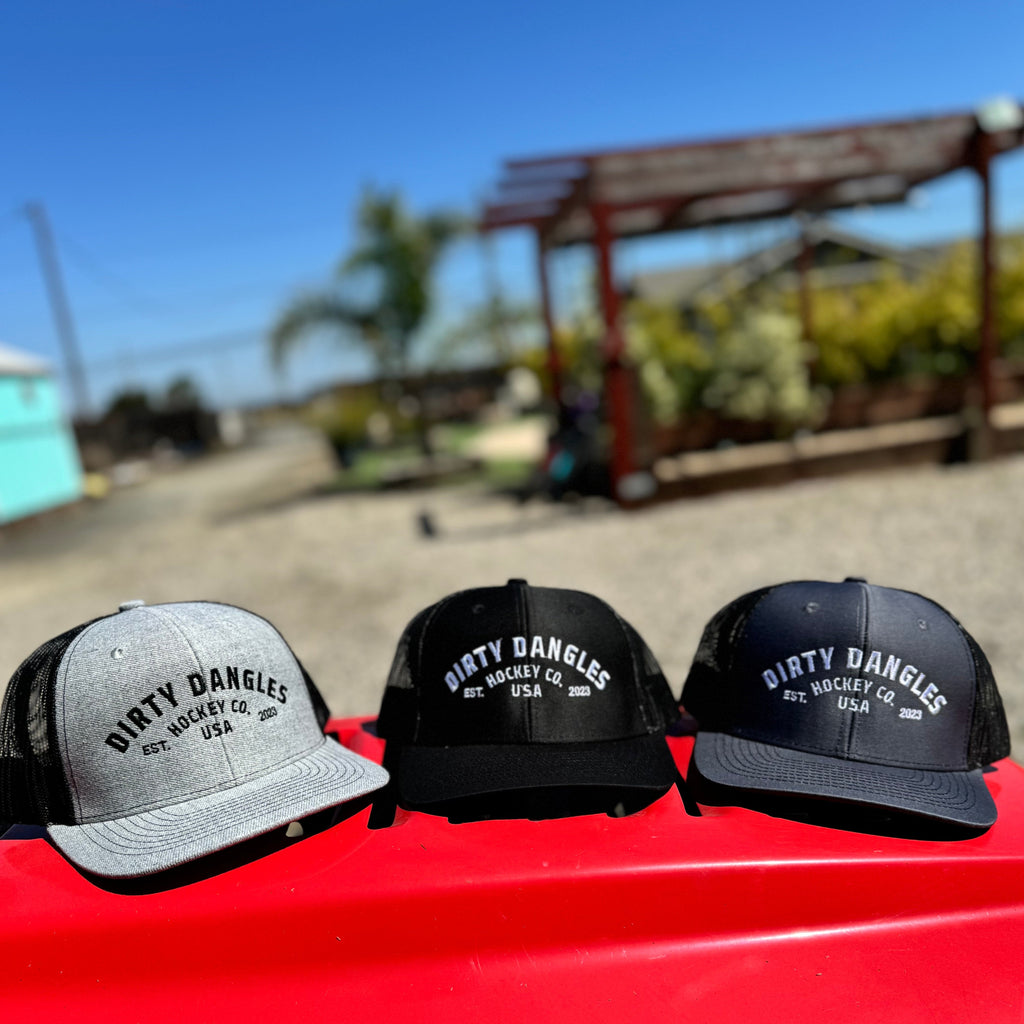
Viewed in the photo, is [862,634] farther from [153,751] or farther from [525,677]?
[153,751]

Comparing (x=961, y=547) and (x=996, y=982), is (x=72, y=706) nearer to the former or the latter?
(x=996, y=982)

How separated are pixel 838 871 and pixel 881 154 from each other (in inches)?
326

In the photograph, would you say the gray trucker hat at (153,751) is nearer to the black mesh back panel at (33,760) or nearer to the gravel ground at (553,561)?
the black mesh back panel at (33,760)

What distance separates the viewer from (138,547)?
9.22 metres

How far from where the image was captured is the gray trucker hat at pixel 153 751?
4.44ft

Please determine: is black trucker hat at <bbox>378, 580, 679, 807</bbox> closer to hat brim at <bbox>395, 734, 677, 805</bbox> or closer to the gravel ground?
hat brim at <bbox>395, 734, 677, 805</bbox>

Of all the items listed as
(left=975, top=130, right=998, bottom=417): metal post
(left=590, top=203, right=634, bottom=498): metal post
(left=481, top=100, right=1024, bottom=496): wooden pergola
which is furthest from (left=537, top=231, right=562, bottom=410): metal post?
(left=975, top=130, right=998, bottom=417): metal post

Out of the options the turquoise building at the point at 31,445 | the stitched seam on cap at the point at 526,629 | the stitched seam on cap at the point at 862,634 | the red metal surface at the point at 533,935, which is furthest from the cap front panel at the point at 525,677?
the turquoise building at the point at 31,445

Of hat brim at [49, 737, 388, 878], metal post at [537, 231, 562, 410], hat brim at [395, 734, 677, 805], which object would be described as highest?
metal post at [537, 231, 562, 410]

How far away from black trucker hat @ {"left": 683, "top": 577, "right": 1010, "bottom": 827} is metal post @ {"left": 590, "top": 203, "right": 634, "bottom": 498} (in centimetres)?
623

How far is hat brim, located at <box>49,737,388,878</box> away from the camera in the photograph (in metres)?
1.30

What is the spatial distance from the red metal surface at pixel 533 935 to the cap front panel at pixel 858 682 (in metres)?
0.20

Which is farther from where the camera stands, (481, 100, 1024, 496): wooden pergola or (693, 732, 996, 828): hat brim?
(481, 100, 1024, 496): wooden pergola

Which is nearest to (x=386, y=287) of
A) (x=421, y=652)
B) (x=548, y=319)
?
(x=548, y=319)
